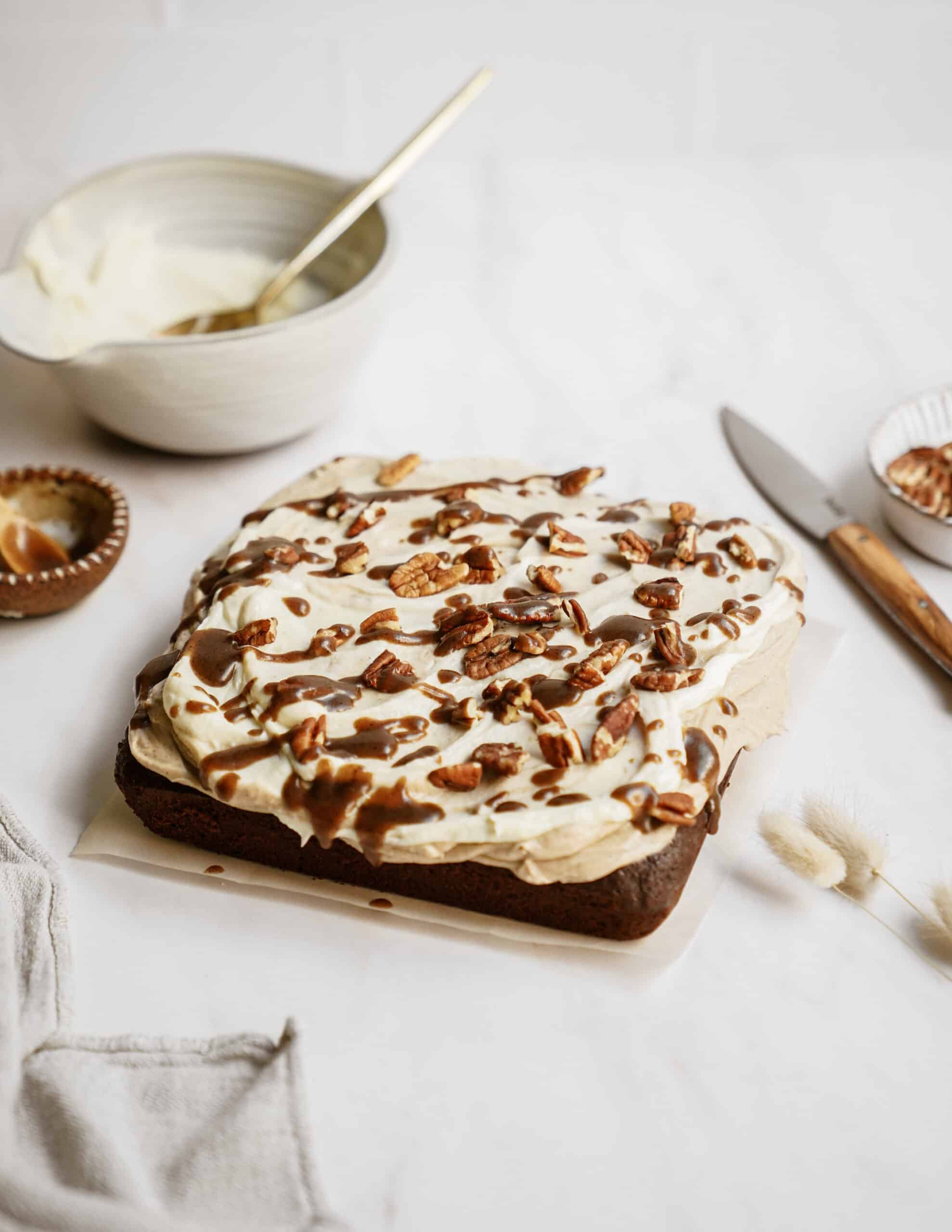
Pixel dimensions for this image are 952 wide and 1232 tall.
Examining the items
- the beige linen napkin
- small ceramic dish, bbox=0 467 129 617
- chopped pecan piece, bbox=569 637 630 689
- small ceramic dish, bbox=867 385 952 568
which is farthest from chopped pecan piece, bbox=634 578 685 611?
small ceramic dish, bbox=0 467 129 617

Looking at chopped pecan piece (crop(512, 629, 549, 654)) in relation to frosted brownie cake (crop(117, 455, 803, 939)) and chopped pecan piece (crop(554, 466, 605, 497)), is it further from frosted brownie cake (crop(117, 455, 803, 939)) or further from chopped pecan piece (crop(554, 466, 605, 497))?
chopped pecan piece (crop(554, 466, 605, 497))

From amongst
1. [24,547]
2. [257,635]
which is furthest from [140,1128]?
[24,547]

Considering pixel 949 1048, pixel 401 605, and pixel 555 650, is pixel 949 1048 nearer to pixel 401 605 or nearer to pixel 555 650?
pixel 555 650

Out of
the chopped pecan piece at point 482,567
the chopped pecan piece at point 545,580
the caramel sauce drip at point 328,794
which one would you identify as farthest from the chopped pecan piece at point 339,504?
the caramel sauce drip at point 328,794

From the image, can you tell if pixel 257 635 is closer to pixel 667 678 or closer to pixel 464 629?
pixel 464 629

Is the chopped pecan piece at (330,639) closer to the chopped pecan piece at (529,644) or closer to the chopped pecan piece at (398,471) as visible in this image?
the chopped pecan piece at (529,644)

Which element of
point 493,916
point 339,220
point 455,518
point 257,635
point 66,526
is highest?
point 339,220

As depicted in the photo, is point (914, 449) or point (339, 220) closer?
point (914, 449)
